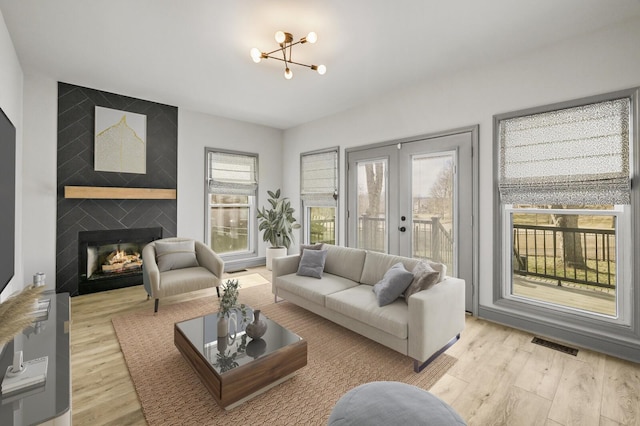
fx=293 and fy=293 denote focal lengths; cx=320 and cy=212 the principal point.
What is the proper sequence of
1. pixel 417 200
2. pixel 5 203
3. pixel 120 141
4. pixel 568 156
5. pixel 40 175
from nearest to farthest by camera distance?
1. pixel 5 203
2. pixel 568 156
3. pixel 40 175
4. pixel 417 200
5. pixel 120 141

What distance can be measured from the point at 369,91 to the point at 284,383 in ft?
12.3

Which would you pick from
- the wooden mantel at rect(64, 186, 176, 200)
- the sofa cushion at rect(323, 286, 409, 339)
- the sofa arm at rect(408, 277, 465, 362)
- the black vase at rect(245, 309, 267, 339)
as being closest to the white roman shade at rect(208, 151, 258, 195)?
the wooden mantel at rect(64, 186, 176, 200)

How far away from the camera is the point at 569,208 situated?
292 cm

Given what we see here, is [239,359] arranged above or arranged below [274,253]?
below

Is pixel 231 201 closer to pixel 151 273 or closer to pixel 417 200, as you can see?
pixel 151 273

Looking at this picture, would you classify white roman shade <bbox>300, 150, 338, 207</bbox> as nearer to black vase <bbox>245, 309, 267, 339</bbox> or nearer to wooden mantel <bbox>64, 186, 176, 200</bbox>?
wooden mantel <bbox>64, 186, 176, 200</bbox>

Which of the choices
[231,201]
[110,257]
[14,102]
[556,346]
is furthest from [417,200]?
[14,102]

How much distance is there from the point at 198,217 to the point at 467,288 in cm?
436

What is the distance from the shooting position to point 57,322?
2.19 meters

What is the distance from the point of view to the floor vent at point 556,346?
268 cm

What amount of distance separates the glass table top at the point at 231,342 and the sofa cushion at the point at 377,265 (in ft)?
4.22

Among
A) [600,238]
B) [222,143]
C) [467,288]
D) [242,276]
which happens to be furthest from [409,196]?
[222,143]

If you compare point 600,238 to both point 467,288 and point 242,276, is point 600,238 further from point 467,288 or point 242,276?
point 242,276

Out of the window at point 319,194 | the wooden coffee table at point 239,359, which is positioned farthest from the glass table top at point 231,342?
the window at point 319,194
